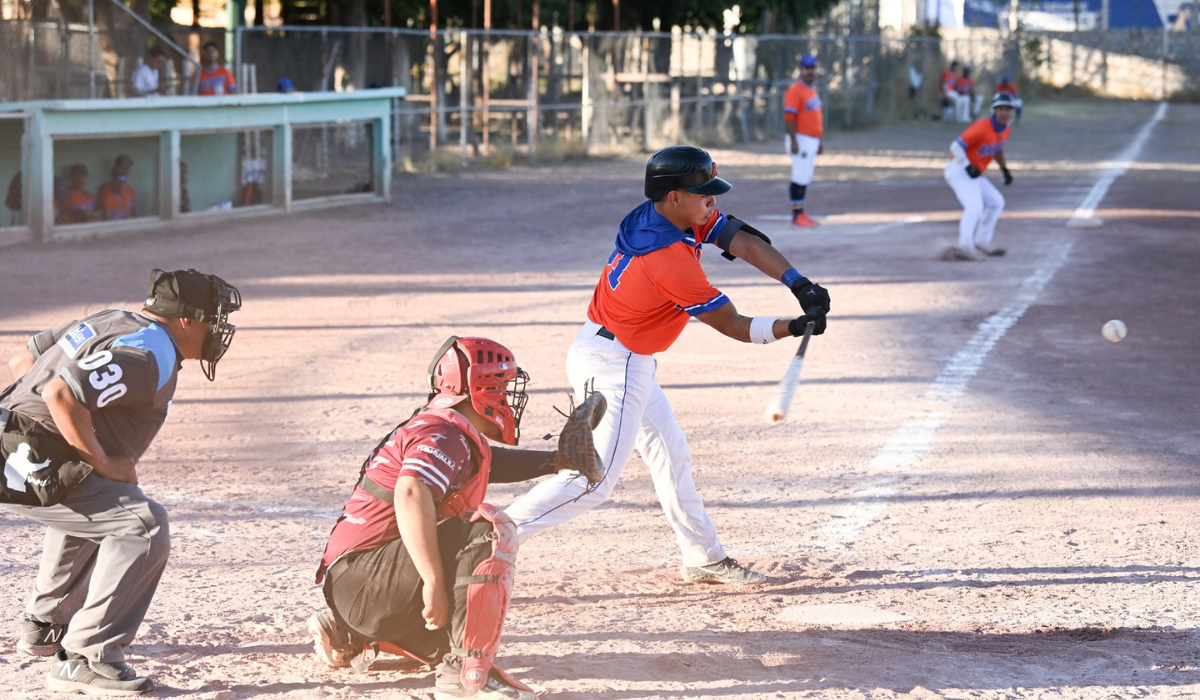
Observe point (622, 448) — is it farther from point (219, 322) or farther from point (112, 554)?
point (112, 554)

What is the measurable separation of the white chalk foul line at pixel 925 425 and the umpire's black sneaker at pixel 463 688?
2409mm

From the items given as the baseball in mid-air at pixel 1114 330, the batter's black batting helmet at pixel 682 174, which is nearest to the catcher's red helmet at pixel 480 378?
the batter's black batting helmet at pixel 682 174

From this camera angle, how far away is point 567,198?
21031mm

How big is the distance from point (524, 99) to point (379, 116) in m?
11.2

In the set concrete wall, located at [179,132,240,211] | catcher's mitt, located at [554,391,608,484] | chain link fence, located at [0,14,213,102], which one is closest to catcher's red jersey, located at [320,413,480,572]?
catcher's mitt, located at [554,391,608,484]

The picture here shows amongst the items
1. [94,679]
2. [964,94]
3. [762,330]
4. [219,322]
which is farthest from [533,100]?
[94,679]

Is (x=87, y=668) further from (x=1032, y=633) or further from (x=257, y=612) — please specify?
(x=1032, y=633)

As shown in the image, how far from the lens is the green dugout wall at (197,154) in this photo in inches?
588

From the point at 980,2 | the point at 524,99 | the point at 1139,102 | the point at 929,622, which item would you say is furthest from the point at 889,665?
the point at 980,2

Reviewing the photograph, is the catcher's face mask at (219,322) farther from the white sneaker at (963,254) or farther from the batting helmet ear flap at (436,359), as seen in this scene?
the white sneaker at (963,254)

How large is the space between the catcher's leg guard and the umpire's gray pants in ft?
3.29

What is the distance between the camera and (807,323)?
4988 mm

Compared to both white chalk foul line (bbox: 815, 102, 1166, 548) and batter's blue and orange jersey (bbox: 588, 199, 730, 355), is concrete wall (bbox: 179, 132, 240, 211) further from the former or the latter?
batter's blue and orange jersey (bbox: 588, 199, 730, 355)

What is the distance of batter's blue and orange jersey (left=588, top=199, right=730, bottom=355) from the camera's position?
4.97 m
